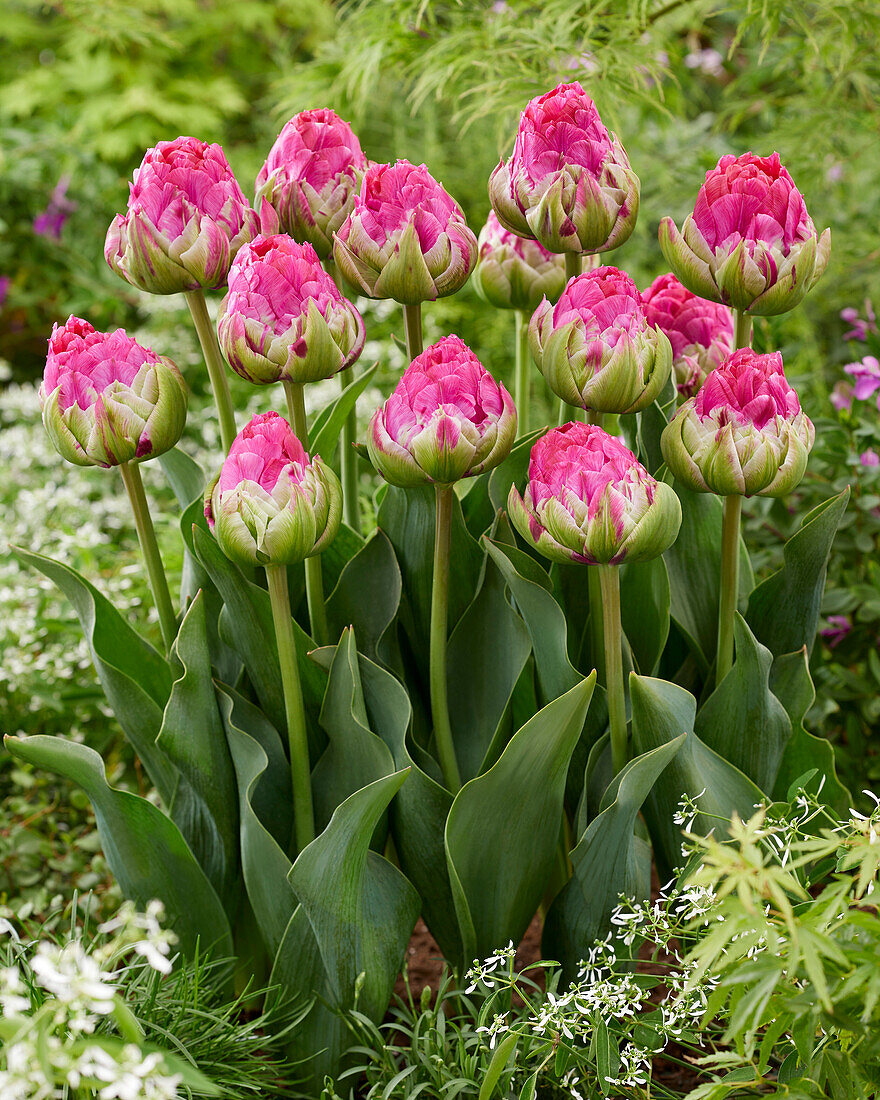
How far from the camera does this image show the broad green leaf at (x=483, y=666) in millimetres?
904

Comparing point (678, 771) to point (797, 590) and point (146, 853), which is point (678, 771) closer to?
point (797, 590)

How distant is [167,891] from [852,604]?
83 centimetres

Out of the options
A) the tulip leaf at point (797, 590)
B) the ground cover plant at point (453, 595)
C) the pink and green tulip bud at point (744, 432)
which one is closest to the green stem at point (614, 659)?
the ground cover plant at point (453, 595)

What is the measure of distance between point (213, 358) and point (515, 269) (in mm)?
292

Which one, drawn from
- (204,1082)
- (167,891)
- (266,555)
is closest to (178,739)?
(167,891)

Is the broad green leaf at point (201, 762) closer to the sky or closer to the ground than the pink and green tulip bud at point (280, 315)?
closer to the ground

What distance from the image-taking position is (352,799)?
28.9 inches

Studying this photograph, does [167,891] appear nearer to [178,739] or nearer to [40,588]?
[178,739]

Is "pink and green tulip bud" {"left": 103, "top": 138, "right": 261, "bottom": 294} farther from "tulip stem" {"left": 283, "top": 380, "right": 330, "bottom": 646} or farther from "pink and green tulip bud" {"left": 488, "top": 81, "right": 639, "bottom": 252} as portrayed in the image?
"pink and green tulip bud" {"left": 488, "top": 81, "right": 639, "bottom": 252}

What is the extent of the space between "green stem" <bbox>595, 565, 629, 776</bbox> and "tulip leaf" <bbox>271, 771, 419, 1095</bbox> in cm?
19

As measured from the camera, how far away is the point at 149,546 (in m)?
0.90

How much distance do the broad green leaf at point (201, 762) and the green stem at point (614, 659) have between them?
335 mm

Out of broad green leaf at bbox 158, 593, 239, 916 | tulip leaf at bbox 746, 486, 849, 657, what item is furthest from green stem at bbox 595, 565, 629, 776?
broad green leaf at bbox 158, 593, 239, 916

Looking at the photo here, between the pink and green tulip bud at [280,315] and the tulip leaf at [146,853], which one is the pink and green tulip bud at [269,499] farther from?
the tulip leaf at [146,853]
